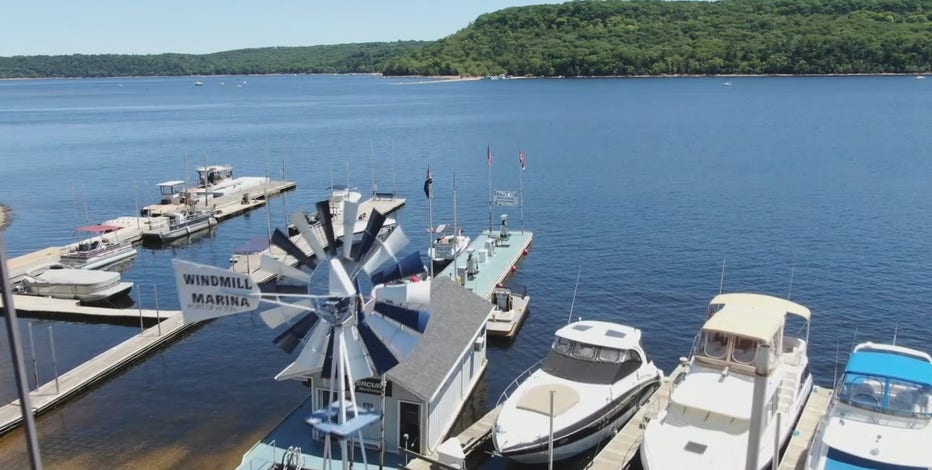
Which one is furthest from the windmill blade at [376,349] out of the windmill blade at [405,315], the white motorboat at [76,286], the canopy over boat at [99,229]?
the canopy over boat at [99,229]

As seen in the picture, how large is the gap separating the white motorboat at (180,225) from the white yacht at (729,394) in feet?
164

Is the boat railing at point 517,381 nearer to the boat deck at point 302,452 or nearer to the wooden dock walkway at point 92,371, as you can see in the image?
the boat deck at point 302,452

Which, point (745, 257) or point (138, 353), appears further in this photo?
point (745, 257)

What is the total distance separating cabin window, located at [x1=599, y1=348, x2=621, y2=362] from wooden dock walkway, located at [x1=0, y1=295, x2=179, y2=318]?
2630cm

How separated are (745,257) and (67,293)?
47.0m

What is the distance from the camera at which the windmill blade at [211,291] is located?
15.7 meters

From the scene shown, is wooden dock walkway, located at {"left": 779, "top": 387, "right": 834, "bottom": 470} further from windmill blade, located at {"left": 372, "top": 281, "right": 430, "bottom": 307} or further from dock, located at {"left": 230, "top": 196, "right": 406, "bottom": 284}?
dock, located at {"left": 230, "top": 196, "right": 406, "bottom": 284}

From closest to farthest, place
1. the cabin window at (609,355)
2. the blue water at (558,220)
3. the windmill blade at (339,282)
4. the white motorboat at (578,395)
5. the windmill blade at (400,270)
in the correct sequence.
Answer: the windmill blade at (339,282)
the windmill blade at (400,270)
the white motorboat at (578,395)
the cabin window at (609,355)
the blue water at (558,220)

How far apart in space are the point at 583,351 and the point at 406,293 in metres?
13.5

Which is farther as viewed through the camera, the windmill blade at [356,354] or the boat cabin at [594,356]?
the boat cabin at [594,356]

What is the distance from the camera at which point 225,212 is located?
2970 inches

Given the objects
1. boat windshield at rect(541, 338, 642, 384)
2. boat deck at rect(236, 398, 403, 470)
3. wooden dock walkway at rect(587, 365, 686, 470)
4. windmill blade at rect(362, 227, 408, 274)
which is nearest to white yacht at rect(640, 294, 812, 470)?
wooden dock walkway at rect(587, 365, 686, 470)

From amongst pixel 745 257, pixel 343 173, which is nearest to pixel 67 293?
pixel 745 257

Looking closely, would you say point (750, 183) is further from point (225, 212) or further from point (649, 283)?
point (225, 212)
